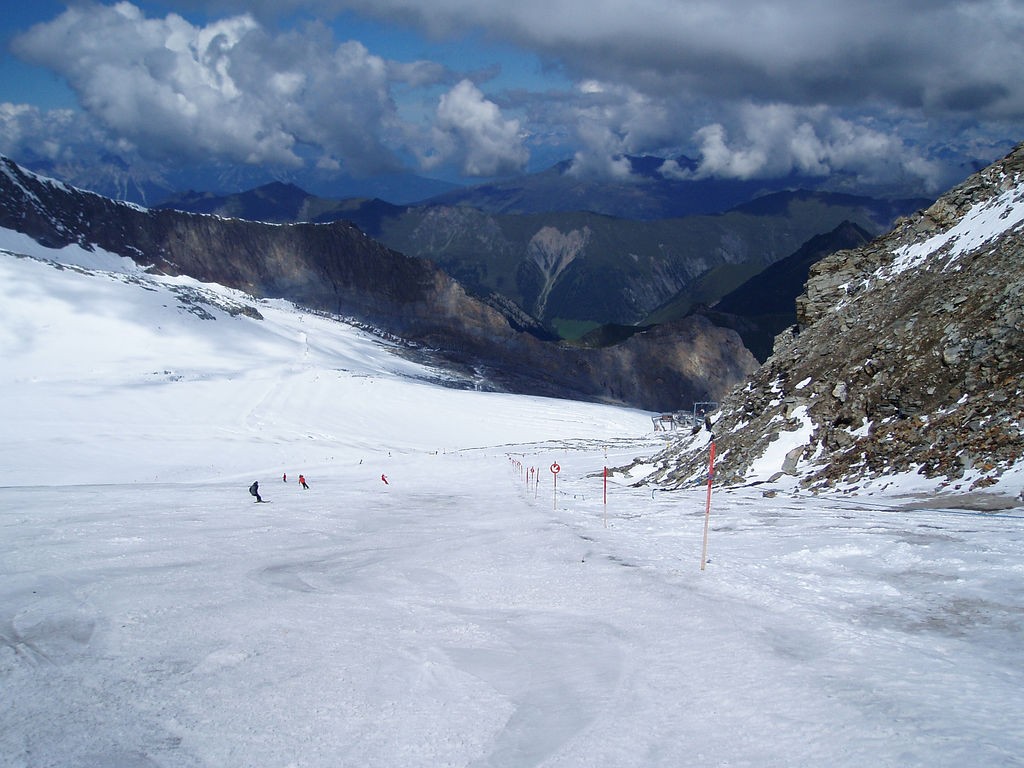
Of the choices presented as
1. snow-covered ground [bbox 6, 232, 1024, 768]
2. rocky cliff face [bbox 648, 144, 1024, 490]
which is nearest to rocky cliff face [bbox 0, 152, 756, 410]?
rocky cliff face [bbox 648, 144, 1024, 490]

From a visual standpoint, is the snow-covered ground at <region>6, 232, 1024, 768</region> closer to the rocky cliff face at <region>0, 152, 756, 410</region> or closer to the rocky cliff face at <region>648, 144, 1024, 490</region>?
the rocky cliff face at <region>648, 144, 1024, 490</region>

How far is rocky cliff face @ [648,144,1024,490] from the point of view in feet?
52.0

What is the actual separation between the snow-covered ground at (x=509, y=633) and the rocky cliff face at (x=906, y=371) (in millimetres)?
2084

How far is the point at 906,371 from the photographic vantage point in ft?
61.2

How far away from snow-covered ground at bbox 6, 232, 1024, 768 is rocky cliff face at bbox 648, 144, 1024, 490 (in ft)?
6.84

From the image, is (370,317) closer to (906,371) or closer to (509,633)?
(906,371)

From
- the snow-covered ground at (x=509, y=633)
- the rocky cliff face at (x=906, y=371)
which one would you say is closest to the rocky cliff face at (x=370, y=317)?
the rocky cliff face at (x=906, y=371)

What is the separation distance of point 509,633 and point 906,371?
1514 centimetres

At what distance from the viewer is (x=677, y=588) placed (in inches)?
358

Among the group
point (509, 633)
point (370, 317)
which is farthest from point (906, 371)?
point (370, 317)

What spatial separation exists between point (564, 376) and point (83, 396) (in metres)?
129

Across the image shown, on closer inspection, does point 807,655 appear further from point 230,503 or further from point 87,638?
point 230,503

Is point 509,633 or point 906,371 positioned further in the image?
point 906,371

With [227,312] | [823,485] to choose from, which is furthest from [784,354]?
[227,312]
